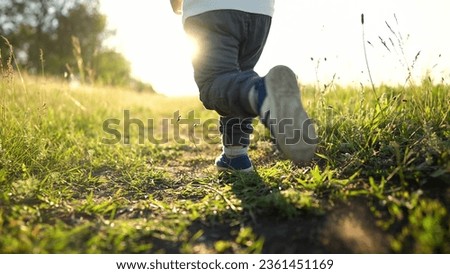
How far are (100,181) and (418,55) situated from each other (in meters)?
1.91

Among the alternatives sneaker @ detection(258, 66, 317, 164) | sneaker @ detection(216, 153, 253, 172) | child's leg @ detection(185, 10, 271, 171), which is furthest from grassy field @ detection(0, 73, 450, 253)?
child's leg @ detection(185, 10, 271, 171)

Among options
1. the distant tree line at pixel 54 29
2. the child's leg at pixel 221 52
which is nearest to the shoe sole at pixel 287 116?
the child's leg at pixel 221 52

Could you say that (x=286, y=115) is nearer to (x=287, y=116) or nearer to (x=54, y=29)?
(x=287, y=116)

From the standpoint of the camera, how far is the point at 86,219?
163 cm

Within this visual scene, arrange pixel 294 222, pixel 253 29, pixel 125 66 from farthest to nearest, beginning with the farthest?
pixel 125 66 → pixel 253 29 → pixel 294 222

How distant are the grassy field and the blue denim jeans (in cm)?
42

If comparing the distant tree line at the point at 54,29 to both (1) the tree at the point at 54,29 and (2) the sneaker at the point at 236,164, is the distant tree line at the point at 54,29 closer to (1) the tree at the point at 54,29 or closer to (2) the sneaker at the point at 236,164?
(1) the tree at the point at 54,29

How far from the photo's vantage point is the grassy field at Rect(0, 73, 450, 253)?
52.7 inches

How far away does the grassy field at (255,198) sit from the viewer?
134 centimetres

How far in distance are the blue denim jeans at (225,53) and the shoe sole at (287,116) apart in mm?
191

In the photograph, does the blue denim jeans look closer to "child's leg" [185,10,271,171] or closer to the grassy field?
"child's leg" [185,10,271,171]

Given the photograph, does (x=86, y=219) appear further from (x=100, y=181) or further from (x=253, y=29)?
(x=253, y=29)

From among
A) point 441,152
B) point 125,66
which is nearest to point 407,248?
point 441,152

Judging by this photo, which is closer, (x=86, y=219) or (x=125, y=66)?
(x=86, y=219)
